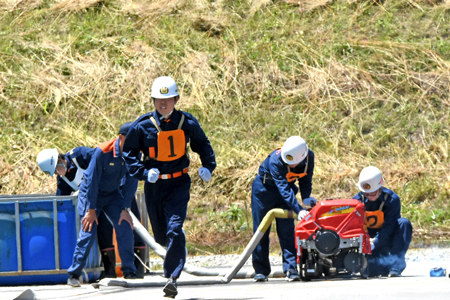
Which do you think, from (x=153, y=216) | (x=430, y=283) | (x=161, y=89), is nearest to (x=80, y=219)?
(x=153, y=216)

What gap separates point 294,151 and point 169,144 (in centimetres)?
168

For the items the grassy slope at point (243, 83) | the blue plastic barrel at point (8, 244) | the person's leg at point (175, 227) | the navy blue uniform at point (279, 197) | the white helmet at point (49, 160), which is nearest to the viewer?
the person's leg at point (175, 227)

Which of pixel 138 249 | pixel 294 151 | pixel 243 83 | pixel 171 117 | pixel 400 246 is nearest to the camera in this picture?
pixel 171 117

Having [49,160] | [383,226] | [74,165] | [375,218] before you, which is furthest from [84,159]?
[383,226]

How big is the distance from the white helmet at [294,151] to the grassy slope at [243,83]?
5.57 m

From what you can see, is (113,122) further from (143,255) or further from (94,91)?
(143,255)

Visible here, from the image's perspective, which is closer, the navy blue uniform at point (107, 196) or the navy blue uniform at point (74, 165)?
the navy blue uniform at point (107, 196)

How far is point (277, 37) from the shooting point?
19.3 m

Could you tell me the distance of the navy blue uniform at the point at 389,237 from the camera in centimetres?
900

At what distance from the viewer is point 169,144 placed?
7465 mm

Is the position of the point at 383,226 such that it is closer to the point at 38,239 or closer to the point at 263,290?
the point at 263,290

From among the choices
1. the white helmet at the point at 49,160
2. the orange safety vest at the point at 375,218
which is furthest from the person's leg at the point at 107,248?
the orange safety vest at the point at 375,218

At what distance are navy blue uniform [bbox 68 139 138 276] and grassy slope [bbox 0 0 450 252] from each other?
4.69m

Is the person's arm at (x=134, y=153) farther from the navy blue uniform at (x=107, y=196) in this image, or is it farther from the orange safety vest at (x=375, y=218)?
the orange safety vest at (x=375, y=218)
